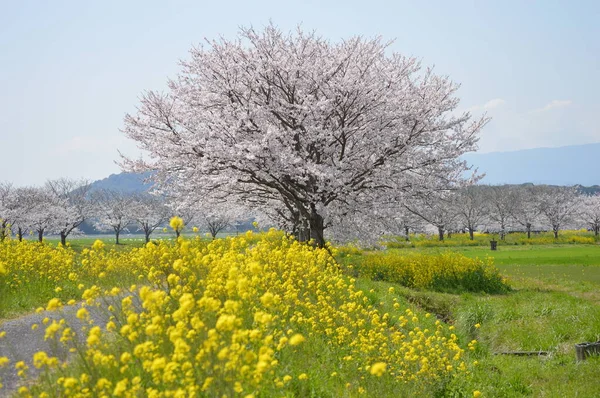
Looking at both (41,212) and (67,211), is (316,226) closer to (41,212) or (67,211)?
(41,212)

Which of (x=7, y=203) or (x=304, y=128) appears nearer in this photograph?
(x=304, y=128)

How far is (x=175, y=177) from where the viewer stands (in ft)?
73.2

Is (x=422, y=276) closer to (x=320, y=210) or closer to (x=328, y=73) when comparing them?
(x=320, y=210)

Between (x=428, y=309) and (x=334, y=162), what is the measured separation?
6390mm

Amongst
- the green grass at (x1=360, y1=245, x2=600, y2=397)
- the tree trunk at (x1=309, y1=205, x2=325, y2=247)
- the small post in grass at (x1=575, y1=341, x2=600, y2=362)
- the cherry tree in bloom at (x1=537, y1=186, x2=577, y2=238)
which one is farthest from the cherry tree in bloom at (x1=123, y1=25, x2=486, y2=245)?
the cherry tree in bloom at (x1=537, y1=186, x2=577, y2=238)

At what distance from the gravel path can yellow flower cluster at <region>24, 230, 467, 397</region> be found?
15.0 inches

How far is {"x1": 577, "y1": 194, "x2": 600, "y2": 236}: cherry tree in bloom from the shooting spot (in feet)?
258

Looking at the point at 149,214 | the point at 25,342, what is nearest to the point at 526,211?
the point at 149,214

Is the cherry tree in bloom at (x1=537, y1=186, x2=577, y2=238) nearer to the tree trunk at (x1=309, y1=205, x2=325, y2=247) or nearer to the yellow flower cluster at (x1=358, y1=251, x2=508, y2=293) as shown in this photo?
the yellow flower cluster at (x1=358, y1=251, x2=508, y2=293)

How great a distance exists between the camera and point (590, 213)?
80.6 m

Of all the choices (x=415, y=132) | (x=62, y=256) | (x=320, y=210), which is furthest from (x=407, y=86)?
(x=62, y=256)

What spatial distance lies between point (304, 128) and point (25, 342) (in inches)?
553

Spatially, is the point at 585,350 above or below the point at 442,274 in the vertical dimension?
below

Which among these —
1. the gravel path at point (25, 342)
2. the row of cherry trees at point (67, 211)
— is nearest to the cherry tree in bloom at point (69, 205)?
the row of cherry trees at point (67, 211)
